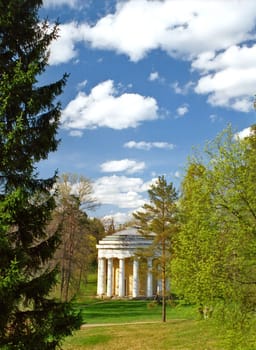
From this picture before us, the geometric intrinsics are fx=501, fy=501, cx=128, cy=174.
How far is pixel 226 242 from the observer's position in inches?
584

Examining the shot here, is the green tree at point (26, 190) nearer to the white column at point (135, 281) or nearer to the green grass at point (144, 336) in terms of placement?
the green grass at point (144, 336)

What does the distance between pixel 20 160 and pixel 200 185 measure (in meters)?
6.79

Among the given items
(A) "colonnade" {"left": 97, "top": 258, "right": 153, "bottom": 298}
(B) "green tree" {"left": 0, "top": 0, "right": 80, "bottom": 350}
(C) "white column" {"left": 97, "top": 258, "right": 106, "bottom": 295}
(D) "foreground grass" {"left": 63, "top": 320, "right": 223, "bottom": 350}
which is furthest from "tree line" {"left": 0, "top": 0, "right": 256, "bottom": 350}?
(C) "white column" {"left": 97, "top": 258, "right": 106, "bottom": 295}

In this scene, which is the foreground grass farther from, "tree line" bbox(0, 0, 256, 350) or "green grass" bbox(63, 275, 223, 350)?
"tree line" bbox(0, 0, 256, 350)

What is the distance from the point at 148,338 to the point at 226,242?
36.1 ft

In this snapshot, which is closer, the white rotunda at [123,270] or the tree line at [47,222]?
the tree line at [47,222]

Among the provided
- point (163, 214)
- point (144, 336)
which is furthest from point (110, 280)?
point (144, 336)

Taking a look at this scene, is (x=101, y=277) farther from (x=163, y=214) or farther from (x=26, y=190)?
(x=26, y=190)

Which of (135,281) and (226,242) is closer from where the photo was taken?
(226,242)

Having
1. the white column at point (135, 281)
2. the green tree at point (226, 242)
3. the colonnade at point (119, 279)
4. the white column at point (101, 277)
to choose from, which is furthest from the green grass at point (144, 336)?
the white column at point (101, 277)

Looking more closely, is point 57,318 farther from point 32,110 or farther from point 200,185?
point 200,185

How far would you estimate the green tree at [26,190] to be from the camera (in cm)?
1009

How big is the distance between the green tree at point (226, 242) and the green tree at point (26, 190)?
5.14m

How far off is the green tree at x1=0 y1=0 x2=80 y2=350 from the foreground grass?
38.2 feet
